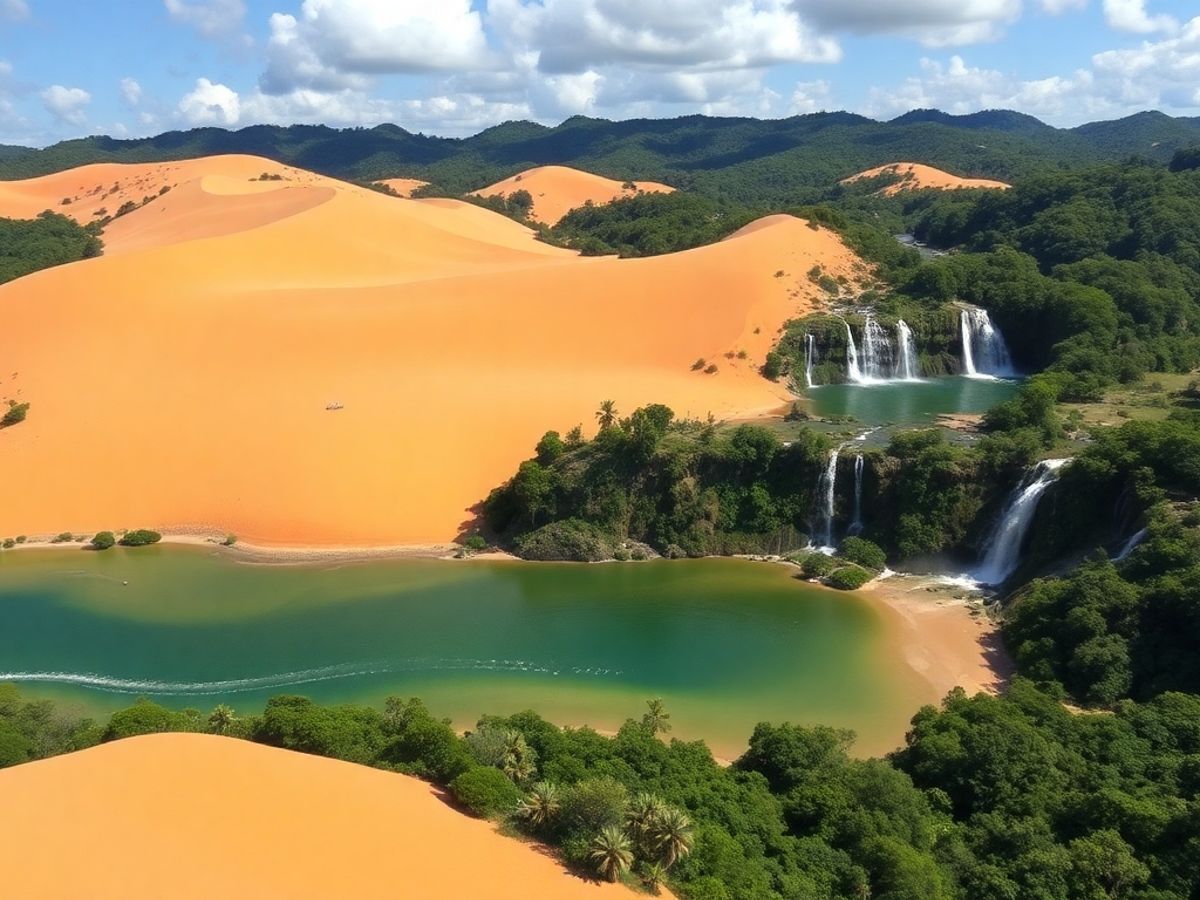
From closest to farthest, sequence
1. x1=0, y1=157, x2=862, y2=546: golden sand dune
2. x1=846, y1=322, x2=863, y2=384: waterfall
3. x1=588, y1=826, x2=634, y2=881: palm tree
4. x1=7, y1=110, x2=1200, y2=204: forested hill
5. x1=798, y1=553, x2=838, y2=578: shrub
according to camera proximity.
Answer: x1=588, y1=826, x2=634, y2=881: palm tree < x1=798, y1=553, x2=838, y2=578: shrub < x1=0, y1=157, x2=862, y2=546: golden sand dune < x1=846, y1=322, x2=863, y2=384: waterfall < x1=7, y1=110, x2=1200, y2=204: forested hill

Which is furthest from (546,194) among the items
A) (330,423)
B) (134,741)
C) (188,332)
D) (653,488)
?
(134,741)

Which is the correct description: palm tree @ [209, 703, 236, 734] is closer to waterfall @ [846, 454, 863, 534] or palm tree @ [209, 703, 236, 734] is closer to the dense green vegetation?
waterfall @ [846, 454, 863, 534]

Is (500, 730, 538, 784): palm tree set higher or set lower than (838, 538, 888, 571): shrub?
lower

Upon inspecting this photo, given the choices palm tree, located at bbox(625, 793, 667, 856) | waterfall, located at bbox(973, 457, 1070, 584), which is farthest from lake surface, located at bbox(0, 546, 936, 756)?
palm tree, located at bbox(625, 793, 667, 856)

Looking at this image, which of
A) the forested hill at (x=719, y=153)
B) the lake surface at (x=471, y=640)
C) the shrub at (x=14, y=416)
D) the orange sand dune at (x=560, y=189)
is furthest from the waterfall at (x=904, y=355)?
the forested hill at (x=719, y=153)

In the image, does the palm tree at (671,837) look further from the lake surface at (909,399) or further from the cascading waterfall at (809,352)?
the cascading waterfall at (809,352)

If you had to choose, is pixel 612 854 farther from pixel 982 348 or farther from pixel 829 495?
pixel 982 348
